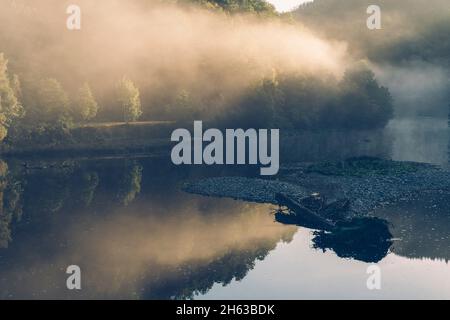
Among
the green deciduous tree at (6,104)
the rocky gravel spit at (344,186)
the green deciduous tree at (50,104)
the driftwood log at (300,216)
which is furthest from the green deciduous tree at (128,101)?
the driftwood log at (300,216)

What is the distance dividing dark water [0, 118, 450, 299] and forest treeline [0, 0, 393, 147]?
105ft

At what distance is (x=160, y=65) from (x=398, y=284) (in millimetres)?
114815

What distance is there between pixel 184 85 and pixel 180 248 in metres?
99.7

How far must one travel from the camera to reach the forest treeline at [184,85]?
118 m

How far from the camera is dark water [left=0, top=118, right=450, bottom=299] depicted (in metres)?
45.2

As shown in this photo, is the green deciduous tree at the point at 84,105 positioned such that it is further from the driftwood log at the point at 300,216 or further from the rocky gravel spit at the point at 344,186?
the driftwood log at the point at 300,216

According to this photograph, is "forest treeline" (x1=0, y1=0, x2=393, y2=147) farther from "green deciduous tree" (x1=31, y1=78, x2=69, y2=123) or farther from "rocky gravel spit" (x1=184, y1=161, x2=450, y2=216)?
"rocky gravel spit" (x1=184, y1=161, x2=450, y2=216)

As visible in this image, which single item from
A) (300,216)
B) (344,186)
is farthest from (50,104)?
(300,216)

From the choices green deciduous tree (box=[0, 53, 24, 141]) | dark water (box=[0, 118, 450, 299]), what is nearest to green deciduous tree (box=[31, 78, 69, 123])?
green deciduous tree (box=[0, 53, 24, 141])

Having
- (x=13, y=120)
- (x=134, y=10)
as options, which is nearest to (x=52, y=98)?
(x=13, y=120)

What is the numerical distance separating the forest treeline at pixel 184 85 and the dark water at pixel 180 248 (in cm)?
3185

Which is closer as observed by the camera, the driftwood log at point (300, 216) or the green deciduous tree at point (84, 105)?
the driftwood log at point (300, 216)

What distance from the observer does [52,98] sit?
117 meters
